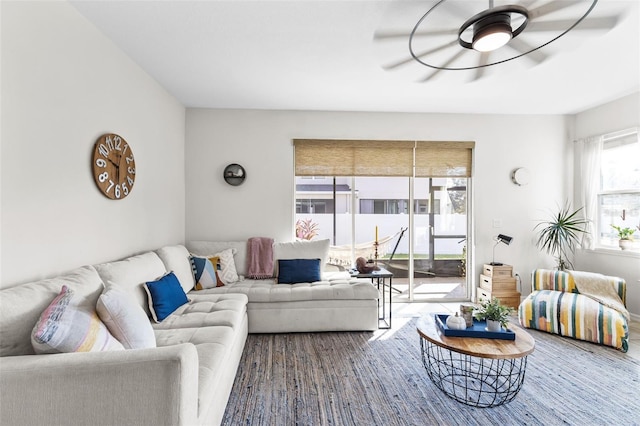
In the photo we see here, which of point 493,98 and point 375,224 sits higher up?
point 493,98

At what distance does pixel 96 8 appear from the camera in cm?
204

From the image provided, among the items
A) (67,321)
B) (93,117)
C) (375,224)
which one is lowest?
A: (67,321)

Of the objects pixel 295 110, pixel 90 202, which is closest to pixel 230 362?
pixel 90 202

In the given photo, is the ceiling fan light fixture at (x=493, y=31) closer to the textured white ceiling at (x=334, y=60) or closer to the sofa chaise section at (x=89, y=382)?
the textured white ceiling at (x=334, y=60)

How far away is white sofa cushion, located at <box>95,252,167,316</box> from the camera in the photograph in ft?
6.57

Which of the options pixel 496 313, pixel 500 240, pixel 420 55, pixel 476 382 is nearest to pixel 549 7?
pixel 420 55

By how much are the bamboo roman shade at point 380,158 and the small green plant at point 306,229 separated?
2.22ft

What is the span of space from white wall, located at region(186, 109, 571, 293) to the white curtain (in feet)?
0.83

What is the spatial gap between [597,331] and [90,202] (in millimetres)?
4538

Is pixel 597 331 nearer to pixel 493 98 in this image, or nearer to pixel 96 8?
pixel 493 98

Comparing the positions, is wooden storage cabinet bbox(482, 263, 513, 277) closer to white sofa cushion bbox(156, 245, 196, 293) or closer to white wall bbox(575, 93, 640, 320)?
white wall bbox(575, 93, 640, 320)

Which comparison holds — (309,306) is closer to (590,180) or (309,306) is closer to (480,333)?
(480,333)

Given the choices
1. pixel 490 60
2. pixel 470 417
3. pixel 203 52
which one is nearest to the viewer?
pixel 470 417

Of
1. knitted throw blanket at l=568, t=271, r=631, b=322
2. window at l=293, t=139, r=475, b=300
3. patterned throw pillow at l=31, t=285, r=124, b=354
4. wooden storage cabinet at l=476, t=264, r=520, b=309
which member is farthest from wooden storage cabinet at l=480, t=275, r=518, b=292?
patterned throw pillow at l=31, t=285, r=124, b=354
